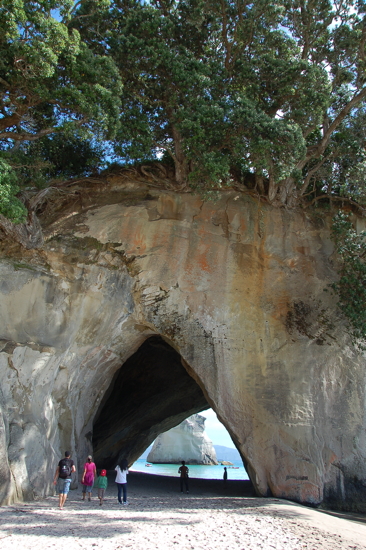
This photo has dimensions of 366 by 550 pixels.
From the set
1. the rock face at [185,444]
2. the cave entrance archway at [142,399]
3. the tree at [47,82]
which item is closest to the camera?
the tree at [47,82]

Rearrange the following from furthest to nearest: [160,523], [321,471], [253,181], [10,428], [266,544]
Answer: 1. [253,181]
2. [321,471]
3. [10,428]
4. [160,523]
5. [266,544]

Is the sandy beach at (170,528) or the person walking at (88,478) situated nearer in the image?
the sandy beach at (170,528)

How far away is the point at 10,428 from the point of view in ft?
33.8

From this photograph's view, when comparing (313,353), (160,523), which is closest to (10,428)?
(160,523)

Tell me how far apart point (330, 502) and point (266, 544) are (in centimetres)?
647

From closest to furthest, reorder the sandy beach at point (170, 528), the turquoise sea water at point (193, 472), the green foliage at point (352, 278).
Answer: the sandy beach at point (170, 528), the green foliage at point (352, 278), the turquoise sea water at point (193, 472)

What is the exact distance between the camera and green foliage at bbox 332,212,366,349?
12.9 m

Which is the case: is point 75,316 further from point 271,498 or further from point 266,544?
point 266,544

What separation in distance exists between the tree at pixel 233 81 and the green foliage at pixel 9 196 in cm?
354

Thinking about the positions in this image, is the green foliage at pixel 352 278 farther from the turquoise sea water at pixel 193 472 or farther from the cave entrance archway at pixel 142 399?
the turquoise sea water at pixel 193 472

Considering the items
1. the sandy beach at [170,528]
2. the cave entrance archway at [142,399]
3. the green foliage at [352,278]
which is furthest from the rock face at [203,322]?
the cave entrance archway at [142,399]

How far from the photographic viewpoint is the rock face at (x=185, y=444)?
188 feet

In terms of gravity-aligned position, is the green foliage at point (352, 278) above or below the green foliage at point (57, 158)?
below

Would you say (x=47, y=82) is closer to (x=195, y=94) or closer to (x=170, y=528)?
(x=195, y=94)
